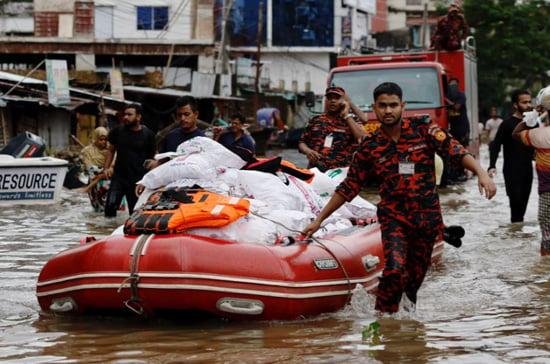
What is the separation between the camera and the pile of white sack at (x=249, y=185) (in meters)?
7.08

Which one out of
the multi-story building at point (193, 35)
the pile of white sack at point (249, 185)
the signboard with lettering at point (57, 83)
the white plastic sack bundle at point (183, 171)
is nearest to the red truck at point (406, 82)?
the signboard with lettering at point (57, 83)

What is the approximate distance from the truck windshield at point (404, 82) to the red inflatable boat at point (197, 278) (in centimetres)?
1154

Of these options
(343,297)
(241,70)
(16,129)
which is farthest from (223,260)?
(241,70)

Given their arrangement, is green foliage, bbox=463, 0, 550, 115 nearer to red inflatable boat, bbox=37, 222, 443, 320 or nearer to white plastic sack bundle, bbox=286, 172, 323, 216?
white plastic sack bundle, bbox=286, 172, 323, 216

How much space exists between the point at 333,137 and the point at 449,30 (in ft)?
35.9

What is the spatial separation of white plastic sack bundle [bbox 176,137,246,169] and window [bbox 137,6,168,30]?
43225 millimetres

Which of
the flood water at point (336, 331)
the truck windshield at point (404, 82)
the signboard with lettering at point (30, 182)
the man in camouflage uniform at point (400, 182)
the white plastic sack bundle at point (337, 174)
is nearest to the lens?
the flood water at point (336, 331)

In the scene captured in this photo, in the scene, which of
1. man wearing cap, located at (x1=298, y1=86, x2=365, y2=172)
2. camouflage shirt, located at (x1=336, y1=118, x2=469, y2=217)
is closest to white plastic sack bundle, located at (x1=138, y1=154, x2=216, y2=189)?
camouflage shirt, located at (x1=336, y1=118, x2=469, y2=217)

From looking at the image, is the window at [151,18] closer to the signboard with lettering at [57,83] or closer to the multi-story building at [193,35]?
the multi-story building at [193,35]

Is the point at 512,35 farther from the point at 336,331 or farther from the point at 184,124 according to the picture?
the point at 336,331

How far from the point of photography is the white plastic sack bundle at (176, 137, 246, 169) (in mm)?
7535

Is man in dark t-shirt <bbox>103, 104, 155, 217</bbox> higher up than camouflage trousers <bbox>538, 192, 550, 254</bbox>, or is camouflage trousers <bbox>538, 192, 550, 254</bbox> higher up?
man in dark t-shirt <bbox>103, 104, 155, 217</bbox>

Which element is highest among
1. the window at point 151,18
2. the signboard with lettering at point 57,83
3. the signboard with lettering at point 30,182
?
the window at point 151,18

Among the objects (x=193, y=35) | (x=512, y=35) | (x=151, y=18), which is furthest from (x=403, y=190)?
(x=151, y=18)
